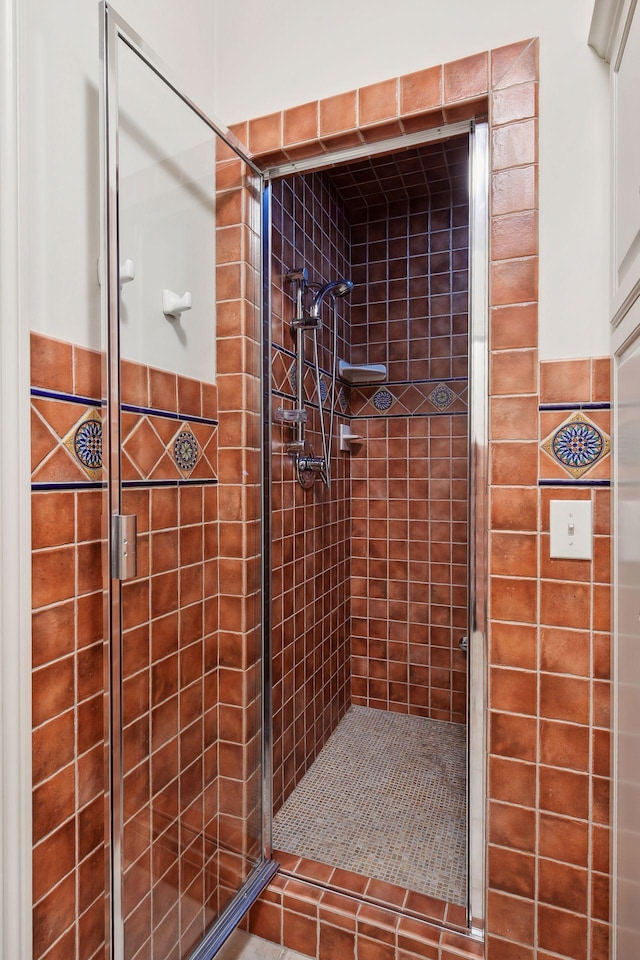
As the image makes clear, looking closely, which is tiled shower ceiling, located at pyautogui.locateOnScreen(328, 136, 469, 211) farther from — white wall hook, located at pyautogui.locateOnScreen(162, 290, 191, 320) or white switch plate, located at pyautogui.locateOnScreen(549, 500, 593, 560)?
white switch plate, located at pyautogui.locateOnScreen(549, 500, 593, 560)

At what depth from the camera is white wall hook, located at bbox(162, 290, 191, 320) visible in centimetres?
105

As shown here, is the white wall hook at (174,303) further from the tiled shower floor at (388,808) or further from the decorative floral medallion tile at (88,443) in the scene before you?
the tiled shower floor at (388,808)

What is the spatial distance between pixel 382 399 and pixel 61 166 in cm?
171

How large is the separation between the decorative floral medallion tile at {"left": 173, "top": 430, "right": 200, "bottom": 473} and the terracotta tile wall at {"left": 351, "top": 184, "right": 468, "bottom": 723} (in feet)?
4.45

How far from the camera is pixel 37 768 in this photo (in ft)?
2.72

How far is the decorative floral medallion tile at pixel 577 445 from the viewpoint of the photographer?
40.9 inches

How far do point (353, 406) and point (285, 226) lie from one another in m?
0.96

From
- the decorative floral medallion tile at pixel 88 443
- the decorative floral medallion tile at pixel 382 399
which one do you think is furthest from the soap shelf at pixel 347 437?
the decorative floral medallion tile at pixel 88 443

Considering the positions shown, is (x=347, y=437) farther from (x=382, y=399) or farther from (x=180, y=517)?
(x=180, y=517)

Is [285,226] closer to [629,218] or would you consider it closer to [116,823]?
[629,218]

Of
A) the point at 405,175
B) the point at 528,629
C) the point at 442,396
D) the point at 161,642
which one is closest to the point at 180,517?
the point at 161,642

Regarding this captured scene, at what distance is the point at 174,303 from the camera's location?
1.08 meters

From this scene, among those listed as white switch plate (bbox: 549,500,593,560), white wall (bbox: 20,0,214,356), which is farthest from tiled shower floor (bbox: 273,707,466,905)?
white wall (bbox: 20,0,214,356)

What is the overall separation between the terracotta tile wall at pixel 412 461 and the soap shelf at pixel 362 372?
5cm
